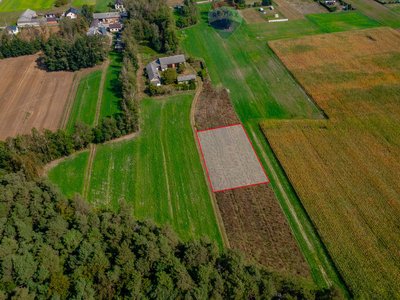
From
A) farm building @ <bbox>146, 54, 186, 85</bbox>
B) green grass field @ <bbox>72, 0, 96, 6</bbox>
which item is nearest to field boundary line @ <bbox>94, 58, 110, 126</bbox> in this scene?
farm building @ <bbox>146, 54, 186, 85</bbox>

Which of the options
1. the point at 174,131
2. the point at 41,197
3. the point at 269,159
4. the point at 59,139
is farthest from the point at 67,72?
the point at 269,159

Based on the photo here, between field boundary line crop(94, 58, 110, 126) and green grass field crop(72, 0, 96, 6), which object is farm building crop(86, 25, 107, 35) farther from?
green grass field crop(72, 0, 96, 6)

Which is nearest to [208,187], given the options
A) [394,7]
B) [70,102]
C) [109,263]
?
[109,263]

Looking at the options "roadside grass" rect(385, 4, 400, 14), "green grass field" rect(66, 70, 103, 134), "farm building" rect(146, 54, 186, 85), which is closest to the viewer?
"green grass field" rect(66, 70, 103, 134)

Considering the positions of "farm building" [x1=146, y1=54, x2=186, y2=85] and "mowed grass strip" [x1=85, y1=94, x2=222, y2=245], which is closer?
"mowed grass strip" [x1=85, y1=94, x2=222, y2=245]

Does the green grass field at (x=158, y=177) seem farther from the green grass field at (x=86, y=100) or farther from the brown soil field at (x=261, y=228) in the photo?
the green grass field at (x=86, y=100)

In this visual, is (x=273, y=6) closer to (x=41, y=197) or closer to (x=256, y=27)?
(x=256, y=27)
